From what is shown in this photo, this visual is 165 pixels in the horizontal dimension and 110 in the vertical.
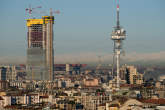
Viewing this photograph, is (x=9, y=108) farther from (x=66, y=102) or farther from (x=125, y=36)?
(x=125, y=36)

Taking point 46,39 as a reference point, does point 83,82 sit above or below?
below

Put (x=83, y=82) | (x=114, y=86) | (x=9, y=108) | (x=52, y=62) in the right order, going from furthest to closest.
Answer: (x=52, y=62) < (x=83, y=82) < (x=114, y=86) < (x=9, y=108)

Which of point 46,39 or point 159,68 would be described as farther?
point 46,39

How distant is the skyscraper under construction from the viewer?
151 metres

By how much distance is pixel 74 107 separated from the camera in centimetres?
6700

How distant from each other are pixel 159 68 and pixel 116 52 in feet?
99.0

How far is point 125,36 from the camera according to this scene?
106 metres

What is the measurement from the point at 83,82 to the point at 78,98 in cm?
6201

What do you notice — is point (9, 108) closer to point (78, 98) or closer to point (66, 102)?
point (66, 102)

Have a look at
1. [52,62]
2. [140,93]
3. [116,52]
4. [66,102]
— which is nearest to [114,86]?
[116,52]

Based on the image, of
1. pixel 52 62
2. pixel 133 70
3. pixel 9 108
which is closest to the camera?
pixel 9 108

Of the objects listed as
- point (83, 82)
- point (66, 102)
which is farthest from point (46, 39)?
point (66, 102)

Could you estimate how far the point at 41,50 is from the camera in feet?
520

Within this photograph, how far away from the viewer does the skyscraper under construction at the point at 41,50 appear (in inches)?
5940
